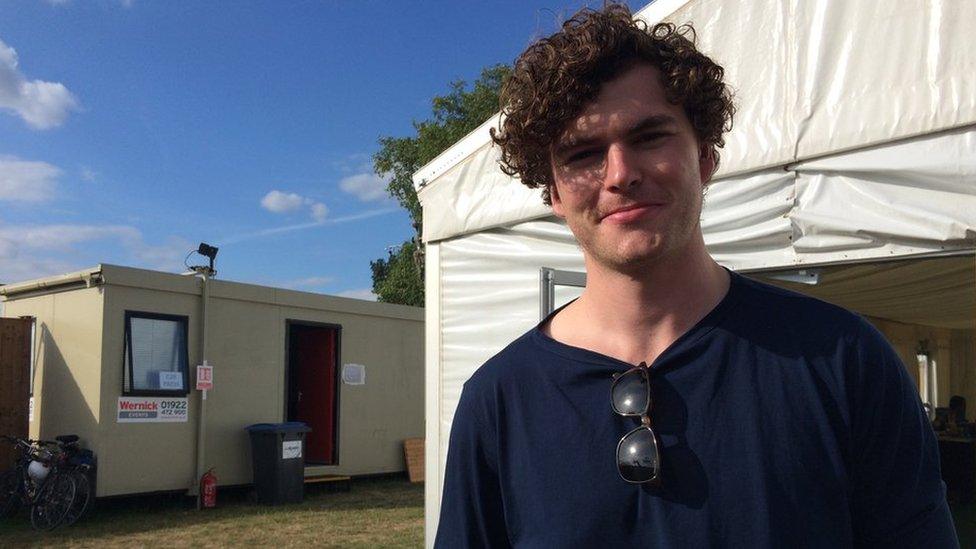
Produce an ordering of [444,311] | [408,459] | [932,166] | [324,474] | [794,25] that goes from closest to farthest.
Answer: [932,166] < [794,25] < [444,311] < [324,474] < [408,459]

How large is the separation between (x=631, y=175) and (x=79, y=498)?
9045 millimetres

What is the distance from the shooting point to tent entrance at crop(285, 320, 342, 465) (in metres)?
12.5

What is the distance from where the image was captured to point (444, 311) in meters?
4.91

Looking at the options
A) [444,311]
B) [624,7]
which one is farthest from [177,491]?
[624,7]

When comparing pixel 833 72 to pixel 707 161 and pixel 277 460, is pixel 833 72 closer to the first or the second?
pixel 707 161

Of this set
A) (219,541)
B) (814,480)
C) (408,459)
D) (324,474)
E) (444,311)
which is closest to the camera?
(814,480)

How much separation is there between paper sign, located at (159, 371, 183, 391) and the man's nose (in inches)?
372

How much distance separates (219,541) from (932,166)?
7.35m

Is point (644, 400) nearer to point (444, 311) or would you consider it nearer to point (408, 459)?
point (444, 311)

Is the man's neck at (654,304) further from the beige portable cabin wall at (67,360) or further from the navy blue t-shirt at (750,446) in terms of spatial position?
the beige portable cabin wall at (67,360)

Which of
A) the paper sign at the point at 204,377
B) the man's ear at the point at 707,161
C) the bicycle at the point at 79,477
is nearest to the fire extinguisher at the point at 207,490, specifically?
the paper sign at the point at 204,377

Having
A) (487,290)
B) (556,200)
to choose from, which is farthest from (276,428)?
(556,200)

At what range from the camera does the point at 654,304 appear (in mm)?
1279

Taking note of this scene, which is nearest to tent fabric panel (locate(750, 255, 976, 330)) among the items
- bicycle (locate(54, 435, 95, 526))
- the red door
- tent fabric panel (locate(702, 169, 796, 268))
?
tent fabric panel (locate(702, 169, 796, 268))
